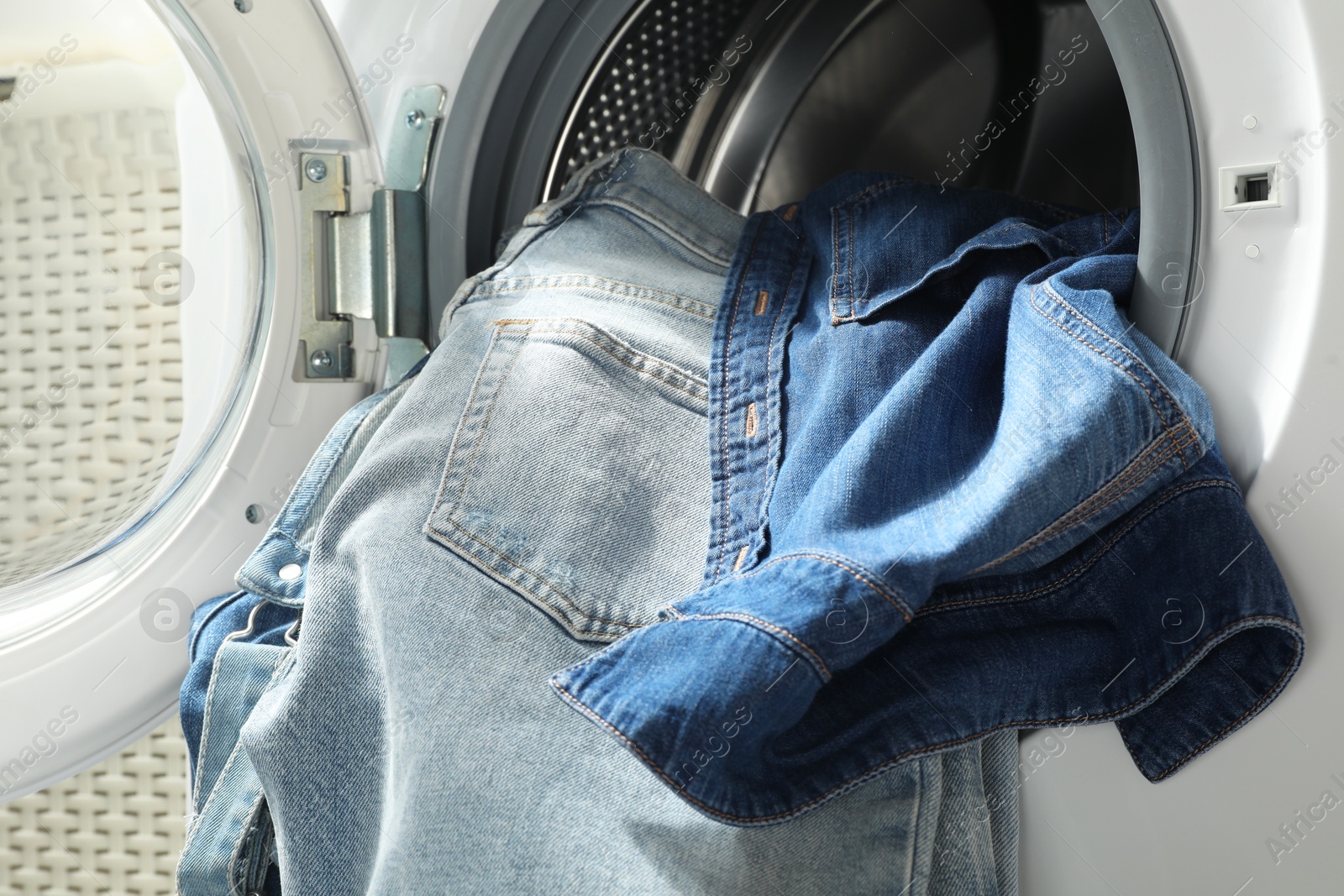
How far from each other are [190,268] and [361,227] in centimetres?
12

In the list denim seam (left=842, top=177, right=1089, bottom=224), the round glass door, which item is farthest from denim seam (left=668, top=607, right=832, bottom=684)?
the round glass door

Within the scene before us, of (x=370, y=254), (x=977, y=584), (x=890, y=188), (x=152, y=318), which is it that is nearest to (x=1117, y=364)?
(x=977, y=584)

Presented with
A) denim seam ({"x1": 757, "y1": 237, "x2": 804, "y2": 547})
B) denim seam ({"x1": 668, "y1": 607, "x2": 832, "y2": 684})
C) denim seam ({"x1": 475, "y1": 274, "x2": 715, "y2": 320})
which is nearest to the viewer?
denim seam ({"x1": 668, "y1": 607, "x2": 832, "y2": 684})

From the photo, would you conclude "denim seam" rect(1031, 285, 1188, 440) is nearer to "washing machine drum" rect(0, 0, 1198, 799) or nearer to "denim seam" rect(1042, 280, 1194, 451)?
"denim seam" rect(1042, 280, 1194, 451)

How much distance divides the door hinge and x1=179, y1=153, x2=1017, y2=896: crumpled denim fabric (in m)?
0.07

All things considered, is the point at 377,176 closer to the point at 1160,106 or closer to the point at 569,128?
the point at 569,128

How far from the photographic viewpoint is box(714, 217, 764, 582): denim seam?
51 centimetres

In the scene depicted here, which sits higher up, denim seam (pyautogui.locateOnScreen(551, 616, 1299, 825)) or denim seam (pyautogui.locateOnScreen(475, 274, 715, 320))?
denim seam (pyautogui.locateOnScreen(475, 274, 715, 320))

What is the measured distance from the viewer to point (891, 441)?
0.45 m

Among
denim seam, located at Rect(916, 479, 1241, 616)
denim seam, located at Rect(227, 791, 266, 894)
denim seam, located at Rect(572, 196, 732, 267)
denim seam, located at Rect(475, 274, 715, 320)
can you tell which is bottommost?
denim seam, located at Rect(227, 791, 266, 894)

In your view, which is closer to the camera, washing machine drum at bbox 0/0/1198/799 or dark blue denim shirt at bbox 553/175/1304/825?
dark blue denim shirt at bbox 553/175/1304/825

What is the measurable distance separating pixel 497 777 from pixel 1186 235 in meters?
0.40

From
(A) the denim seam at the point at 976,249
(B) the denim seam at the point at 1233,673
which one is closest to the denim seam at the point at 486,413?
(A) the denim seam at the point at 976,249

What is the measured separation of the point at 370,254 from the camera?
670 mm
